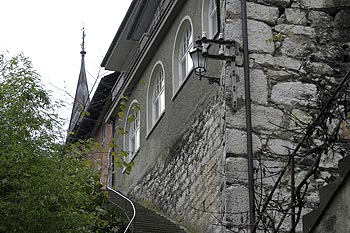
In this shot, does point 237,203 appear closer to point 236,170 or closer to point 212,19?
point 236,170

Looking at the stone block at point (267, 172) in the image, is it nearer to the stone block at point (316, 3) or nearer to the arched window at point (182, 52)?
the stone block at point (316, 3)

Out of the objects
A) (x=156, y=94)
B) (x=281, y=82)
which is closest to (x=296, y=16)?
(x=281, y=82)

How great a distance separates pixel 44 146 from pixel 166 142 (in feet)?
22.0

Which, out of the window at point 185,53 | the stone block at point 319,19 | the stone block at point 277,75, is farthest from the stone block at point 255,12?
the window at point 185,53

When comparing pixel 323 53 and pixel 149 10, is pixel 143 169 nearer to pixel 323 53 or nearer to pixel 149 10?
pixel 149 10

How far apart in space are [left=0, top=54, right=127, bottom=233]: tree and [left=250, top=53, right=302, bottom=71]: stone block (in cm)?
277

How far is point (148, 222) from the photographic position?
579 inches

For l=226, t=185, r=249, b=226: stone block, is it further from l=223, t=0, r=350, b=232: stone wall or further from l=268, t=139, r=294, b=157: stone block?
l=268, t=139, r=294, b=157: stone block

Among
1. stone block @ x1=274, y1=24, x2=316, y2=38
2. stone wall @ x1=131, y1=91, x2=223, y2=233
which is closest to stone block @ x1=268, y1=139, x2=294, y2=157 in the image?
stone block @ x1=274, y1=24, x2=316, y2=38

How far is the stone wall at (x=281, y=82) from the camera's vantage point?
8.51m

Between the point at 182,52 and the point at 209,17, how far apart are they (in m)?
1.83

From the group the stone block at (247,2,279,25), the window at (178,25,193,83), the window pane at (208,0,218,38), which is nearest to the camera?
the stone block at (247,2,279,25)

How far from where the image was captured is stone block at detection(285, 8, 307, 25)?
9359 millimetres

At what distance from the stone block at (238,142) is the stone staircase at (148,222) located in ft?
16.0
